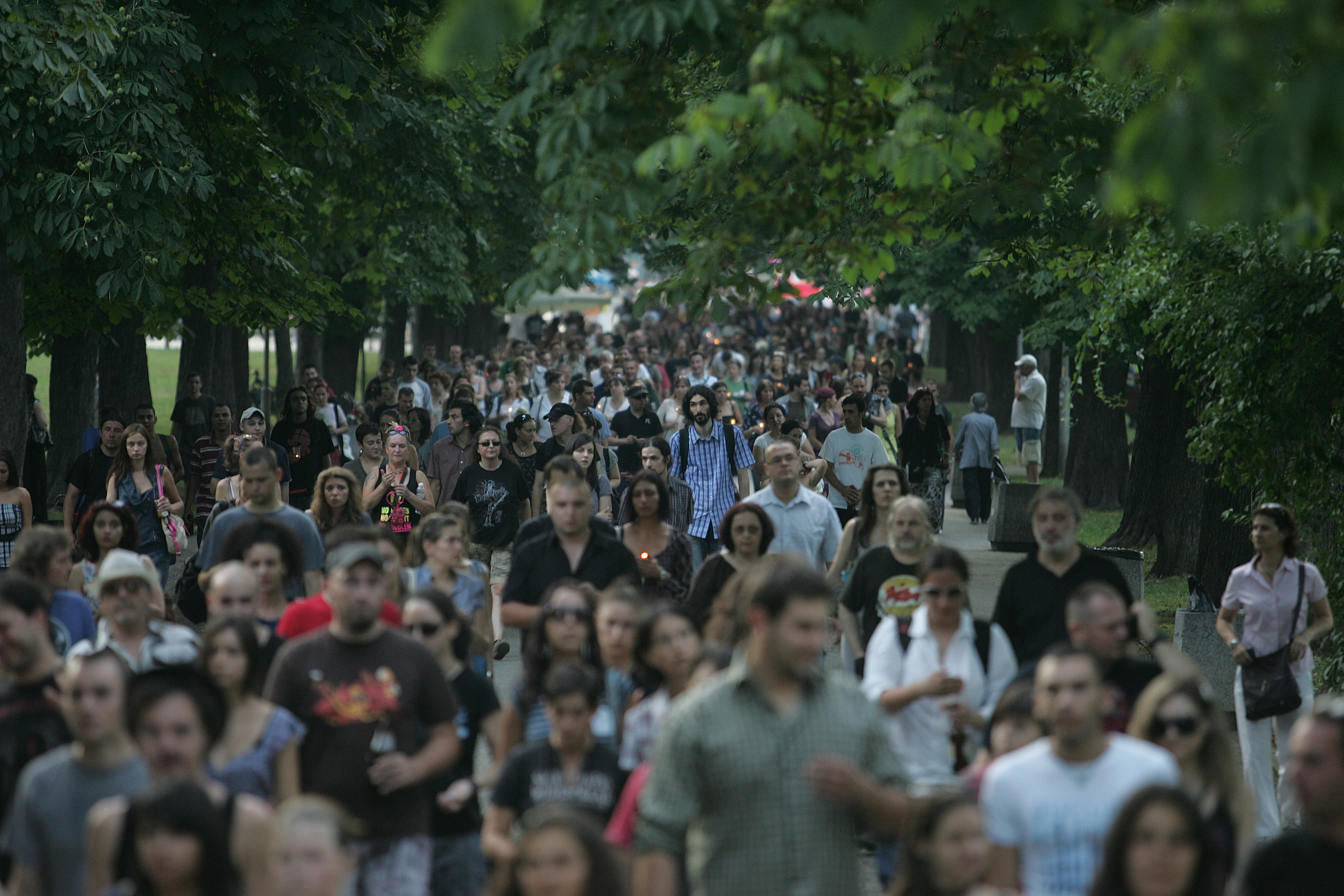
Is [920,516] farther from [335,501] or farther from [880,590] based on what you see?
[335,501]

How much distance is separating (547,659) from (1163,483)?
1328cm

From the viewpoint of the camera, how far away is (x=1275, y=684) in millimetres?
9211

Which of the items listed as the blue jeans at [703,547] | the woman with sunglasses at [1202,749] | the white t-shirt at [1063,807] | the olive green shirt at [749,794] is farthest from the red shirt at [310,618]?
the blue jeans at [703,547]

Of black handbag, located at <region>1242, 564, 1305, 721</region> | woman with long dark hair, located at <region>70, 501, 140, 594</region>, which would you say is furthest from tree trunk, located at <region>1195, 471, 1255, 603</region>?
woman with long dark hair, located at <region>70, 501, 140, 594</region>

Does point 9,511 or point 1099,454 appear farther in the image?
point 1099,454

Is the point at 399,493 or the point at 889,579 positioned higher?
the point at 399,493

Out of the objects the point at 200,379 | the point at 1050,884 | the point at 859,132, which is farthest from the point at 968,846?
the point at 200,379

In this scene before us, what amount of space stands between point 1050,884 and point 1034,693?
81 centimetres

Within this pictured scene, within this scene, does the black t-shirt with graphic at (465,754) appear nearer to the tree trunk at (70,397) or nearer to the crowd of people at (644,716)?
the crowd of people at (644,716)

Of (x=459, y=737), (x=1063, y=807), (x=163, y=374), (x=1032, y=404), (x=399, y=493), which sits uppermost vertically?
(x=163, y=374)

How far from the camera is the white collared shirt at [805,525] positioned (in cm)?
1062

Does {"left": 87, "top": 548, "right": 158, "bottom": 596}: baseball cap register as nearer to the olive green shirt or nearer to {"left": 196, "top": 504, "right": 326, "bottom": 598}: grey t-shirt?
{"left": 196, "top": 504, "right": 326, "bottom": 598}: grey t-shirt

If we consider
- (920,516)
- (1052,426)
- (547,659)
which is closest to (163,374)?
(1052,426)

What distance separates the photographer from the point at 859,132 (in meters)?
8.55
